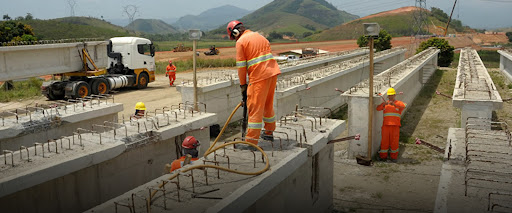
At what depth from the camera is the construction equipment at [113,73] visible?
766 inches

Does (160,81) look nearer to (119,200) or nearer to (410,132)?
(410,132)

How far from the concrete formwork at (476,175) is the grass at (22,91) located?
63.2 ft

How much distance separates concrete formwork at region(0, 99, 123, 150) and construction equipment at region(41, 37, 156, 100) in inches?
400

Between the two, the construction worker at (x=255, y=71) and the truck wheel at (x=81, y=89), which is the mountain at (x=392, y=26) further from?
the construction worker at (x=255, y=71)

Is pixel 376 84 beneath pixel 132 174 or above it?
above

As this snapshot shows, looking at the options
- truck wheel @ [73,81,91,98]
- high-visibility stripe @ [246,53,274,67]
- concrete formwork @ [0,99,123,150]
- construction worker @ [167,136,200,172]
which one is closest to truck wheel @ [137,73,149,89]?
truck wheel @ [73,81,91,98]

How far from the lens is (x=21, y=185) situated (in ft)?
17.7

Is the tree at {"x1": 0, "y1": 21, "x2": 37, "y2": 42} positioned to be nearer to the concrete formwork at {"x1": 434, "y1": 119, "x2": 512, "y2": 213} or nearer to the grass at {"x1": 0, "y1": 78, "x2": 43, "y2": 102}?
the grass at {"x1": 0, "y1": 78, "x2": 43, "y2": 102}

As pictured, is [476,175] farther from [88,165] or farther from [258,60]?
[88,165]

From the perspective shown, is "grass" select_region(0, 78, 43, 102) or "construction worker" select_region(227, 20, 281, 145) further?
"grass" select_region(0, 78, 43, 102)

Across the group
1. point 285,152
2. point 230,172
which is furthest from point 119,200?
point 285,152

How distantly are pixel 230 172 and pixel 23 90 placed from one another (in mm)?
19703

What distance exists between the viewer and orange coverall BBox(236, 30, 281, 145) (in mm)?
6230

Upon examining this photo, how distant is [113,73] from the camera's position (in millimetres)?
22328
